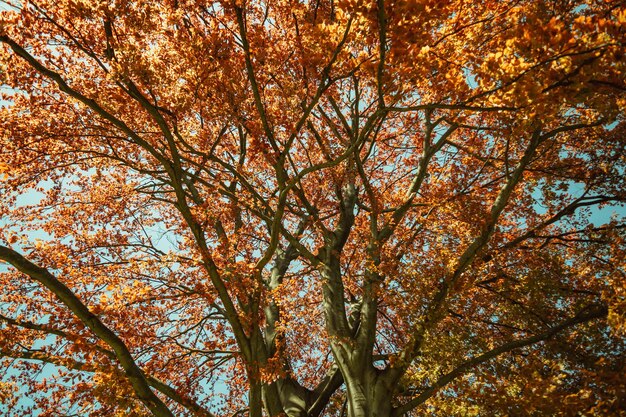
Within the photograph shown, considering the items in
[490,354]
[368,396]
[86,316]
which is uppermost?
[86,316]

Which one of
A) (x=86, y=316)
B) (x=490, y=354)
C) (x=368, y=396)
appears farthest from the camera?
(x=368, y=396)

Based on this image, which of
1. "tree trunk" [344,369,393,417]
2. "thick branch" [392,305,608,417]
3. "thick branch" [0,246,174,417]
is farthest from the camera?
"tree trunk" [344,369,393,417]

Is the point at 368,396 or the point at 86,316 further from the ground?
the point at 86,316

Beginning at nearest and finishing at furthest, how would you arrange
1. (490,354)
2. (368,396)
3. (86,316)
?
(86,316) → (490,354) → (368,396)

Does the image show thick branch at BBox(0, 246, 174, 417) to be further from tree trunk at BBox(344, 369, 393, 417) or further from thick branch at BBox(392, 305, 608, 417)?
thick branch at BBox(392, 305, 608, 417)

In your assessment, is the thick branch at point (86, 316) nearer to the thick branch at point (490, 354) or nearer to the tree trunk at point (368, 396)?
the tree trunk at point (368, 396)

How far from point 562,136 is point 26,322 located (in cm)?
1067

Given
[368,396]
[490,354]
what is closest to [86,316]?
[368,396]

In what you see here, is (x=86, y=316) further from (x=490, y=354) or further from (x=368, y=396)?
(x=490, y=354)

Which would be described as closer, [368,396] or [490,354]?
[490,354]

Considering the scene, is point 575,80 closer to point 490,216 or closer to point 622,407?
point 490,216

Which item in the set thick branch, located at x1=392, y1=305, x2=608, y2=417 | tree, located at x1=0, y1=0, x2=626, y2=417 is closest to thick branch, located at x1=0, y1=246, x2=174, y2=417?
tree, located at x1=0, y1=0, x2=626, y2=417

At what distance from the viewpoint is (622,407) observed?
4.61m

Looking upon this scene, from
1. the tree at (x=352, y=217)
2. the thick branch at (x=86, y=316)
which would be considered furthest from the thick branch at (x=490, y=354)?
the thick branch at (x=86, y=316)
